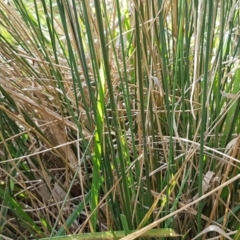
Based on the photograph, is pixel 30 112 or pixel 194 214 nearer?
pixel 194 214

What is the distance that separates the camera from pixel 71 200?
0.68 meters

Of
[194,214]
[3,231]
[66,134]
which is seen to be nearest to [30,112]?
[66,134]

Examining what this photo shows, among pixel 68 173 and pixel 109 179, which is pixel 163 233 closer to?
pixel 109 179

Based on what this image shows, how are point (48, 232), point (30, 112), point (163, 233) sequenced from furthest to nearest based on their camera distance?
point (30, 112) < point (48, 232) < point (163, 233)

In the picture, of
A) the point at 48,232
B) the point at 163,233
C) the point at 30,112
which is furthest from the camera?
the point at 30,112

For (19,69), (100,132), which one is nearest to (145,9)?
(100,132)

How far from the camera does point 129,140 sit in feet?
2.18

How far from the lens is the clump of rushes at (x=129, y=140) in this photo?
513 millimetres

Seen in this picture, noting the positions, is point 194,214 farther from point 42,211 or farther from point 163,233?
point 42,211

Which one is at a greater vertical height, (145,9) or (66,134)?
(145,9)

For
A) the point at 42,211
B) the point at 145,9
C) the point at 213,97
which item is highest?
the point at 145,9

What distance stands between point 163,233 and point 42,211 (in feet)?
0.74

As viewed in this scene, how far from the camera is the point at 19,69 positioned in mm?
762

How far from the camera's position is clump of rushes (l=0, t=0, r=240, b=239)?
51 centimetres
